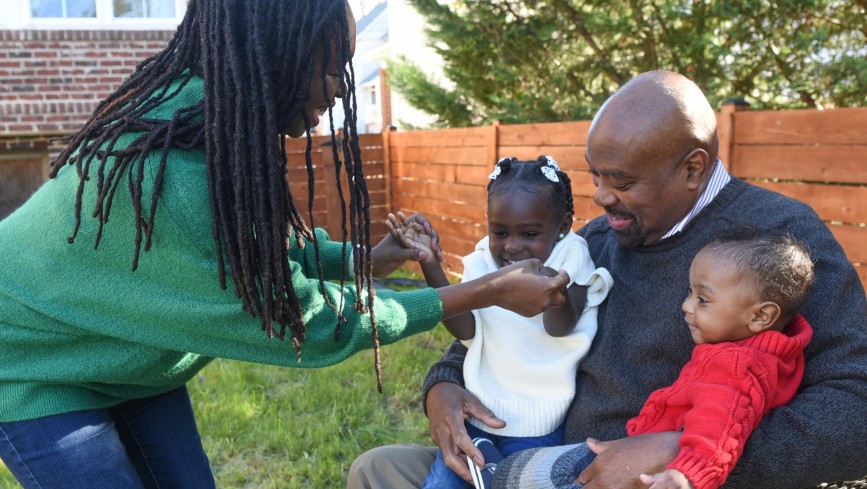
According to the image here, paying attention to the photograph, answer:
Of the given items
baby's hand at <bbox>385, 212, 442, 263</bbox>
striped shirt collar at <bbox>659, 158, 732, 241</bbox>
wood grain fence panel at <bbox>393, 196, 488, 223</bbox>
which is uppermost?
striped shirt collar at <bbox>659, 158, 732, 241</bbox>

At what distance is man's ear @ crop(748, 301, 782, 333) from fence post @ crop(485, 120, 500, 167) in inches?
227

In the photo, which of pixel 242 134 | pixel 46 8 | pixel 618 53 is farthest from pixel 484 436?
pixel 46 8

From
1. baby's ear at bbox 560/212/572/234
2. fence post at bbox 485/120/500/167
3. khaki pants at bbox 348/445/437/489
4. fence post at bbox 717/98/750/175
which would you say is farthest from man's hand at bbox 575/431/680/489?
fence post at bbox 485/120/500/167

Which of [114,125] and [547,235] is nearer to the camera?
[114,125]

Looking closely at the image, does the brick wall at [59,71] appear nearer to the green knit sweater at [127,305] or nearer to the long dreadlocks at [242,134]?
the green knit sweater at [127,305]

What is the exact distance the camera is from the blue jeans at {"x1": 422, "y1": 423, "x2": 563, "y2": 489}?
2.42 meters

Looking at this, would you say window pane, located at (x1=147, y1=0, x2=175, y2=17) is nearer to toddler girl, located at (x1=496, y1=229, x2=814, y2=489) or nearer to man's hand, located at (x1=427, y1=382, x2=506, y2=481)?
man's hand, located at (x1=427, y1=382, x2=506, y2=481)

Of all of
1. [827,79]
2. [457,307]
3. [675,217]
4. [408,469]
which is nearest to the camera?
[457,307]

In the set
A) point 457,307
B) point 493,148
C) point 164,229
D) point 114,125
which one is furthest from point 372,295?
point 493,148

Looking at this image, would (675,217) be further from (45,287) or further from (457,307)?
(45,287)

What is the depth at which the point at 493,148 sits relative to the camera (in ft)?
24.9

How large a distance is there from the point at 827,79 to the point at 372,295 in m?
6.83

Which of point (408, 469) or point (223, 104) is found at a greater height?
point (223, 104)

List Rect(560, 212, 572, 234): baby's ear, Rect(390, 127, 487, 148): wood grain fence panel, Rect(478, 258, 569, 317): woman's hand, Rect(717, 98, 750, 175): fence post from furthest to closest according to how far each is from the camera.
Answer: Rect(390, 127, 487, 148): wood grain fence panel
Rect(717, 98, 750, 175): fence post
Rect(560, 212, 572, 234): baby's ear
Rect(478, 258, 569, 317): woman's hand
